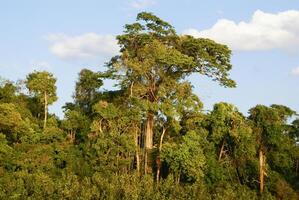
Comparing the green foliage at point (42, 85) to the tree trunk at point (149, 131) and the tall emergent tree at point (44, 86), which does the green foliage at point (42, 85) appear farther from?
the tree trunk at point (149, 131)

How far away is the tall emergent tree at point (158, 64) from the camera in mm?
32156

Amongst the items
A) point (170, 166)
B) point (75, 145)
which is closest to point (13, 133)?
point (75, 145)

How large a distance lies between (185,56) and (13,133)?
10261 millimetres

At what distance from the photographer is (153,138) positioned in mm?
35125

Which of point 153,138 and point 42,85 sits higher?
point 42,85

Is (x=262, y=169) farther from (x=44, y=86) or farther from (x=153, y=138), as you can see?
(x=44, y=86)

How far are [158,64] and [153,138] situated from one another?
16.0 feet

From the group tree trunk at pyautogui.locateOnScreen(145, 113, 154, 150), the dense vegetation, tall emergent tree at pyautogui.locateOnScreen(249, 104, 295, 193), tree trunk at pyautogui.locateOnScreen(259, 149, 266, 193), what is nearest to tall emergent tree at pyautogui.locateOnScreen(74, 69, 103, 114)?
the dense vegetation

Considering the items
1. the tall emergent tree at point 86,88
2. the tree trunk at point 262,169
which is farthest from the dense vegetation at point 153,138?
the tall emergent tree at point 86,88

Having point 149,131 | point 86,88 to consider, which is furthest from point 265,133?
point 86,88

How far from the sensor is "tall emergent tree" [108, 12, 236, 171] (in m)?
32.2

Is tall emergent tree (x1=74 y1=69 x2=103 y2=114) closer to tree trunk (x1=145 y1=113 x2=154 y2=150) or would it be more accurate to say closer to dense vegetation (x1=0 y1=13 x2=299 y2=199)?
dense vegetation (x1=0 y1=13 x2=299 y2=199)

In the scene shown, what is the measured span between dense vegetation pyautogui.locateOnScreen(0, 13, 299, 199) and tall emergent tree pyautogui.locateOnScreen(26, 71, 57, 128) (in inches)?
2.3

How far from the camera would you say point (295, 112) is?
3697 cm
